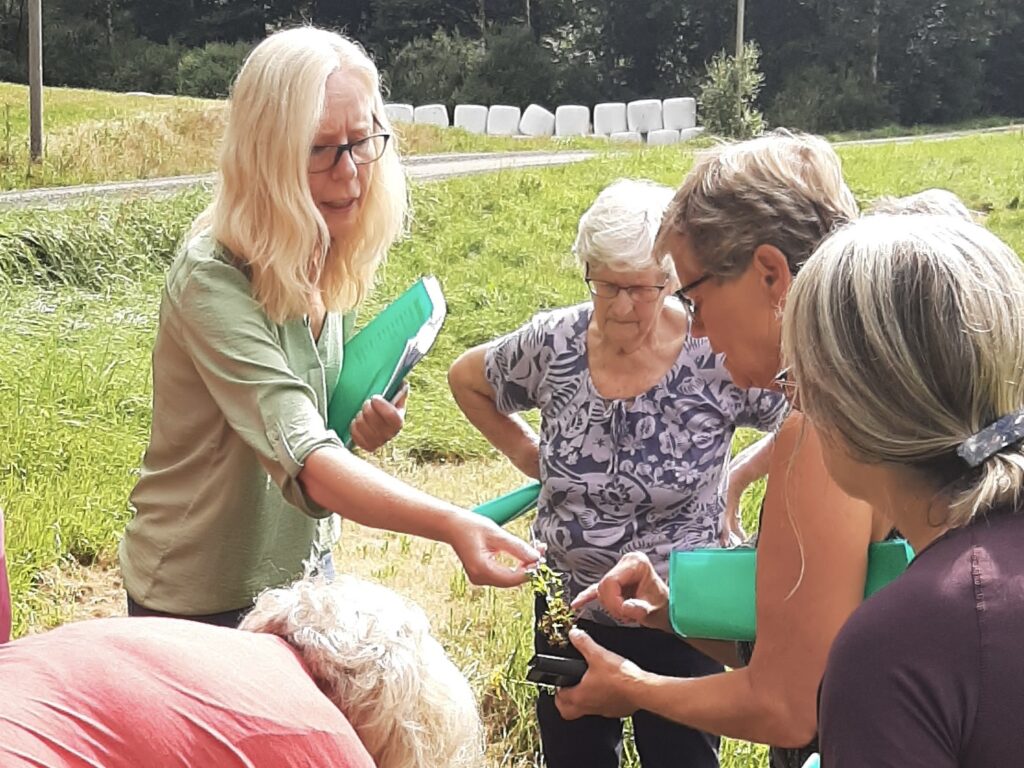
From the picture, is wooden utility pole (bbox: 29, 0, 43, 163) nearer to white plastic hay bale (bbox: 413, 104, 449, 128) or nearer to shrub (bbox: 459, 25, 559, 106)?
white plastic hay bale (bbox: 413, 104, 449, 128)

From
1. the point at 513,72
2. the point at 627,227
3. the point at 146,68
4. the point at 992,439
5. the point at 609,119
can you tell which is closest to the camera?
the point at 992,439

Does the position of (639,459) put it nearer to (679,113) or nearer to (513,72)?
(679,113)

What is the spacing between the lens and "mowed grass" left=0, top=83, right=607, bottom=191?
14.3 metres

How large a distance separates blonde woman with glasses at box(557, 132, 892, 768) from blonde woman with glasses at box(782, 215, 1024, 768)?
0.30 m

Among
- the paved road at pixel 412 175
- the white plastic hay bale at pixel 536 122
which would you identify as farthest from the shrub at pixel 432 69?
the paved road at pixel 412 175

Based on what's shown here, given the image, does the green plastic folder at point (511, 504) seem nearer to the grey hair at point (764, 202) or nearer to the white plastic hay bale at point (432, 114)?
the grey hair at point (764, 202)

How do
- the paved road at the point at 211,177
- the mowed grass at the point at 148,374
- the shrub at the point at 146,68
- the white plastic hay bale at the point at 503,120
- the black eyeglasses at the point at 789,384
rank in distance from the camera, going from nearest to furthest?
1. the black eyeglasses at the point at 789,384
2. the mowed grass at the point at 148,374
3. the paved road at the point at 211,177
4. the white plastic hay bale at the point at 503,120
5. the shrub at the point at 146,68

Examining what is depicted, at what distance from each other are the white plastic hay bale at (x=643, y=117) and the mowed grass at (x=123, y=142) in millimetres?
13601

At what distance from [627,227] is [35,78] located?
12803 mm

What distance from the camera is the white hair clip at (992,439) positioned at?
4.50ft

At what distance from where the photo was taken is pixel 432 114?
3475cm

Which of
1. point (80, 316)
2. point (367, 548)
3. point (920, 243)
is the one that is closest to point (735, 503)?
point (920, 243)

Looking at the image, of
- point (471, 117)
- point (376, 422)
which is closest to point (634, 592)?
point (376, 422)

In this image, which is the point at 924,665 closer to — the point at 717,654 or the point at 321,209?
the point at 717,654
